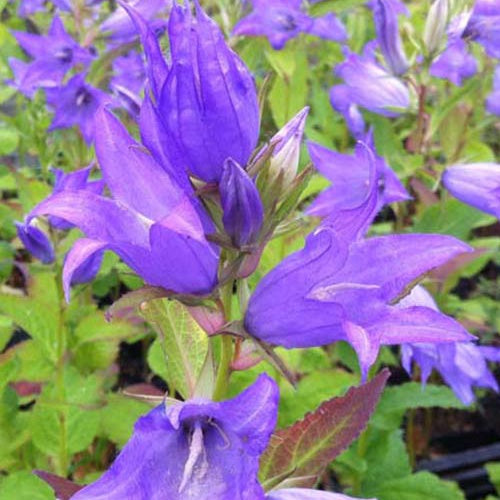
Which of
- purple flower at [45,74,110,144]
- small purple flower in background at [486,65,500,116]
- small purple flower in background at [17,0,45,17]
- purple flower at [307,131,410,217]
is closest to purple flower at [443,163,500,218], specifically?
purple flower at [307,131,410,217]

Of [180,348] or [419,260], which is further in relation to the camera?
[180,348]

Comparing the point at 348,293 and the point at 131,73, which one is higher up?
the point at 348,293

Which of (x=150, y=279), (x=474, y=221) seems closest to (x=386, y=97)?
(x=474, y=221)

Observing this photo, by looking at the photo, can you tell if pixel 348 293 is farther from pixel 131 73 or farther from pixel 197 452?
pixel 131 73

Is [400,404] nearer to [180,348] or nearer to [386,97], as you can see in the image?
[386,97]

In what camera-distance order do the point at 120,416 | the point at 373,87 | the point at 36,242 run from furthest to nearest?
the point at 373,87 < the point at 120,416 < the point at 36,242

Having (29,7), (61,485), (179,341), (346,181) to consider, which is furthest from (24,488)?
(29,7)
